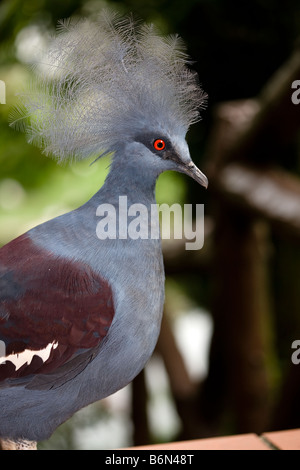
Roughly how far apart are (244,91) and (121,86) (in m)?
1.71

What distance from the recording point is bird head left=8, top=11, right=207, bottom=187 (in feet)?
2.69

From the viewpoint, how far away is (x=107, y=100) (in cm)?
83

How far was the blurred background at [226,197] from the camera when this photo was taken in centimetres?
171

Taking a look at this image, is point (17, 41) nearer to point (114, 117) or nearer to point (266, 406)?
point (114, 117)

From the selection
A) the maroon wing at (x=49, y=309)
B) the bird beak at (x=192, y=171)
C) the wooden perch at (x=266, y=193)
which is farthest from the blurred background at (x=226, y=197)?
the maroon wing at (x=49, y=309)

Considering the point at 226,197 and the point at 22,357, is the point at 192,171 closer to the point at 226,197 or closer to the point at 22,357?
the point at 22,357


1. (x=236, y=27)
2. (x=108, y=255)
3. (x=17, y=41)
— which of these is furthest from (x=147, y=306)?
(x=236, y=27)

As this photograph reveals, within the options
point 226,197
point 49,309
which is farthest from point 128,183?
point 226,197

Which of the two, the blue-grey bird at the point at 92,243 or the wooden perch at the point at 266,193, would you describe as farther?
the wooden perch at the point at 266,193

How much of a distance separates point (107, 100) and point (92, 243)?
0.71 ft

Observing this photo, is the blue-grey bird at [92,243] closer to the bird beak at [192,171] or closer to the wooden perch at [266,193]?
the bird beak at [192,171]

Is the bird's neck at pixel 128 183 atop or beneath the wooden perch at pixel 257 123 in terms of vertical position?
beneath

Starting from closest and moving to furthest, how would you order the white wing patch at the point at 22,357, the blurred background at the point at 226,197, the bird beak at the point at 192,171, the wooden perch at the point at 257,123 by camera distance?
the white wing patch at the point at 22,357 → the bird beak at the point at 192,171 → the wooden perch at the point at 257,123 → the blurred background at the point at 226,197

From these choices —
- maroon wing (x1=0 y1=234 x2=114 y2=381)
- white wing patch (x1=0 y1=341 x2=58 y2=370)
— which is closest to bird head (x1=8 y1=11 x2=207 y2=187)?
maroon wing (x1=0 y1=234 x2=114 y2=381)
